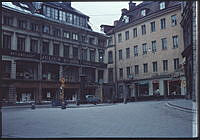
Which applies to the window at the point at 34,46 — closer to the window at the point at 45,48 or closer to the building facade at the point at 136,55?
the window at the point at 45,48

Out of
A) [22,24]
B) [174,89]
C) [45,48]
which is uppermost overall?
[22,24]

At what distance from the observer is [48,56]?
897 centimetres

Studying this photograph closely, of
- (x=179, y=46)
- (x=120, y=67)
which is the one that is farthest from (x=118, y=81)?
(x=179, y=46)

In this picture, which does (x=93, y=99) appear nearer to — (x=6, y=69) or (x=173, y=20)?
(x=6, y=69)

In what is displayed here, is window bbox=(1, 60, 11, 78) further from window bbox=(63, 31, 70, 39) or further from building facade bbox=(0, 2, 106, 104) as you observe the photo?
window bbox=(63, 31, 70, 39)

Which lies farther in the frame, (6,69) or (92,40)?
(92,40)

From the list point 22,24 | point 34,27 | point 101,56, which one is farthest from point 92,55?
point 22,24

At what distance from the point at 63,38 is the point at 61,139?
433 cm

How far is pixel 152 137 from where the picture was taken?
6.55 metres

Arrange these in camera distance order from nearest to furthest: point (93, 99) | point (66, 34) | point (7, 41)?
point (7, 41), point (93, 99), point (66, 34)

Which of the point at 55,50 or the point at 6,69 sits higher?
the point at 55,50

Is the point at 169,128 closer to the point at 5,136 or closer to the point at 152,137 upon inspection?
the point at 152,137

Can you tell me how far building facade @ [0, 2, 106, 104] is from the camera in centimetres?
877

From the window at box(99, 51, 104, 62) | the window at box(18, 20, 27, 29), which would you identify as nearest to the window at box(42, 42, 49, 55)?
the window at box(18, 20, 27, 29)
